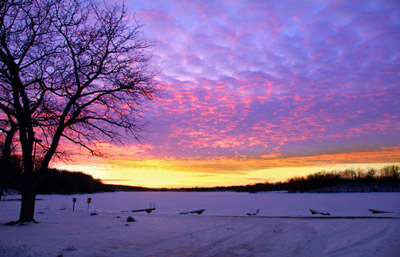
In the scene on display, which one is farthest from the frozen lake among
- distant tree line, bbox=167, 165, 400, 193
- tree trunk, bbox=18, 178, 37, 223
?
distant tree line, bbox=167, 165, 400, 193

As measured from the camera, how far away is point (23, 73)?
12.6 m

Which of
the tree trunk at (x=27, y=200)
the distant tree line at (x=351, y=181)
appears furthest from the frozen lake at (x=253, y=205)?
the distant tree line at (x=351, y=181)

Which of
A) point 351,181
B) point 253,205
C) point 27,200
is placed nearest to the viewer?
point 27,200

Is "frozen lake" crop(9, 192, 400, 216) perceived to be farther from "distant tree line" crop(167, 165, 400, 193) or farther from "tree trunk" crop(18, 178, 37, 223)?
"distant tree line" crop(167, 165, 400, 193)

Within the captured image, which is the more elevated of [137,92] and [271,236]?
[137,92]

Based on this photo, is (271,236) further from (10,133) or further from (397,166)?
(397,166)

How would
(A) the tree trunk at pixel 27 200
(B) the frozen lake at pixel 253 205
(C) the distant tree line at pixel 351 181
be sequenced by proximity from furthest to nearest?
(C) the distant tree line at pixel 351 181
(B) the frozen lake at pixel 253 205
(A) the tree trunk at pixel 27 200

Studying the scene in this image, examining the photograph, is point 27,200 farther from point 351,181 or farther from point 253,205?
point 351,181

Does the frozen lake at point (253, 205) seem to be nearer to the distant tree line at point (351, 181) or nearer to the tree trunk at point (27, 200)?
the tree trunk at point (27, 200)

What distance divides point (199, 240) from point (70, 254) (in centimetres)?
460

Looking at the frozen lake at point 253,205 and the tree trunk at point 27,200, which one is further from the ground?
the tree trunk at point 27,200

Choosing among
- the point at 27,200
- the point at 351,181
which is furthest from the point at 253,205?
the point at 351,181

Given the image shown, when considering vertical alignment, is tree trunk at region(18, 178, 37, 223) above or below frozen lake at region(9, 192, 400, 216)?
above

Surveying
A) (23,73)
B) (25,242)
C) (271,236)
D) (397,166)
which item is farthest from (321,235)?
(397,166)
